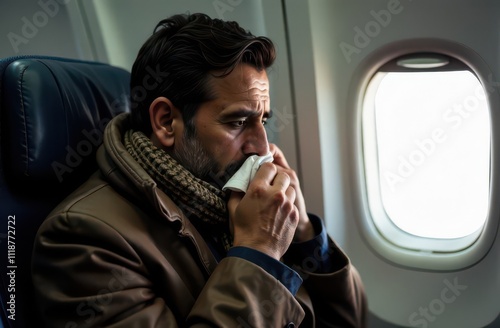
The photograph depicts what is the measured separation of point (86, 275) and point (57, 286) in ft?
0.27

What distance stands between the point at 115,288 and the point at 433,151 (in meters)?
1.62

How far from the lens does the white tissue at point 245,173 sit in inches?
63.3

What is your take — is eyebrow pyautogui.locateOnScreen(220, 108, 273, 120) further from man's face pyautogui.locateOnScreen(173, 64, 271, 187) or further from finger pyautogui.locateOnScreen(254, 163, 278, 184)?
finger pyautogui.locateOnScreen(254, 163, 278, 184)

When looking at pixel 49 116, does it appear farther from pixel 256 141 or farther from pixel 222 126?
pixel 256 141

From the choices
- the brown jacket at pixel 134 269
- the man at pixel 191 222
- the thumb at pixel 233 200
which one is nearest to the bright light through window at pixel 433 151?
the man at pixel 191 222

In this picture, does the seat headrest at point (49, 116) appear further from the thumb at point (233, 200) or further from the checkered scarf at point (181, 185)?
the thumb at point (233, 200)

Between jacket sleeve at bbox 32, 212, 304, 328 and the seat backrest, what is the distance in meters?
0.13

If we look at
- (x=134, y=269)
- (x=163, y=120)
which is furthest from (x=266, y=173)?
(x=134, y=269)

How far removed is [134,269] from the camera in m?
1.37

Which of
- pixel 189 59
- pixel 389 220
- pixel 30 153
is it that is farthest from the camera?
pixel 389 220

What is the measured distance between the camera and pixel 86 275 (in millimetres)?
1285

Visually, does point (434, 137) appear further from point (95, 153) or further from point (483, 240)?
point (95, 153)

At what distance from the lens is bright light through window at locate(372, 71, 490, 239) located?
7.30ft

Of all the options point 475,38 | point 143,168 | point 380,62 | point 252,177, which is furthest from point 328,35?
point 143,168
